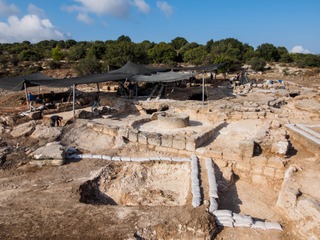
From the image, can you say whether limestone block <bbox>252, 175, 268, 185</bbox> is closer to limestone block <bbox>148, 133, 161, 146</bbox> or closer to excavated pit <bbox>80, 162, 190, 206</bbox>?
excavated pit <bbox>80, 162, 190, 206</bbox>

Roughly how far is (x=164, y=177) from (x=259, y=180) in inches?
103

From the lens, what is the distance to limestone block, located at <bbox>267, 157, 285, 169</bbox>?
22.7 feet

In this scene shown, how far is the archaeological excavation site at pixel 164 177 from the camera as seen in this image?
4.36m

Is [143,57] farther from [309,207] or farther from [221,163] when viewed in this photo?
[309,207]

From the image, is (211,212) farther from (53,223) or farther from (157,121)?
(157,121)

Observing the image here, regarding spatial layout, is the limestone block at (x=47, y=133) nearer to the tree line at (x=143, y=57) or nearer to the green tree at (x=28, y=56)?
the tree line at (x=143, y=57)

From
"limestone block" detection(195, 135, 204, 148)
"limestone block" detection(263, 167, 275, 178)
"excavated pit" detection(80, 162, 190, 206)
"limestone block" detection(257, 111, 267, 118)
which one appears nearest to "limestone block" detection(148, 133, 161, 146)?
"excavated pit" detection(80, 162, 190, 206)

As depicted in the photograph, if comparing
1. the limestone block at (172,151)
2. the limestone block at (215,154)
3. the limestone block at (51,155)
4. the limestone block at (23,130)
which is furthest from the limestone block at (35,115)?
the limestone block at (215,154)

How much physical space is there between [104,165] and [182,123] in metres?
4.44

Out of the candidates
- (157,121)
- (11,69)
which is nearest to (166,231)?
(157,121)

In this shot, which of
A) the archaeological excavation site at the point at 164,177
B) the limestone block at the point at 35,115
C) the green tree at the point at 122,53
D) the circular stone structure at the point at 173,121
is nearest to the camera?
the archaeological excavation site at the point at 164,177

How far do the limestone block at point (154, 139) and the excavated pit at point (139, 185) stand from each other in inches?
43.0

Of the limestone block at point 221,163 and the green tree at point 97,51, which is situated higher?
the green tree at point 97,51

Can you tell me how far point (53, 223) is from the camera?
170 inches
